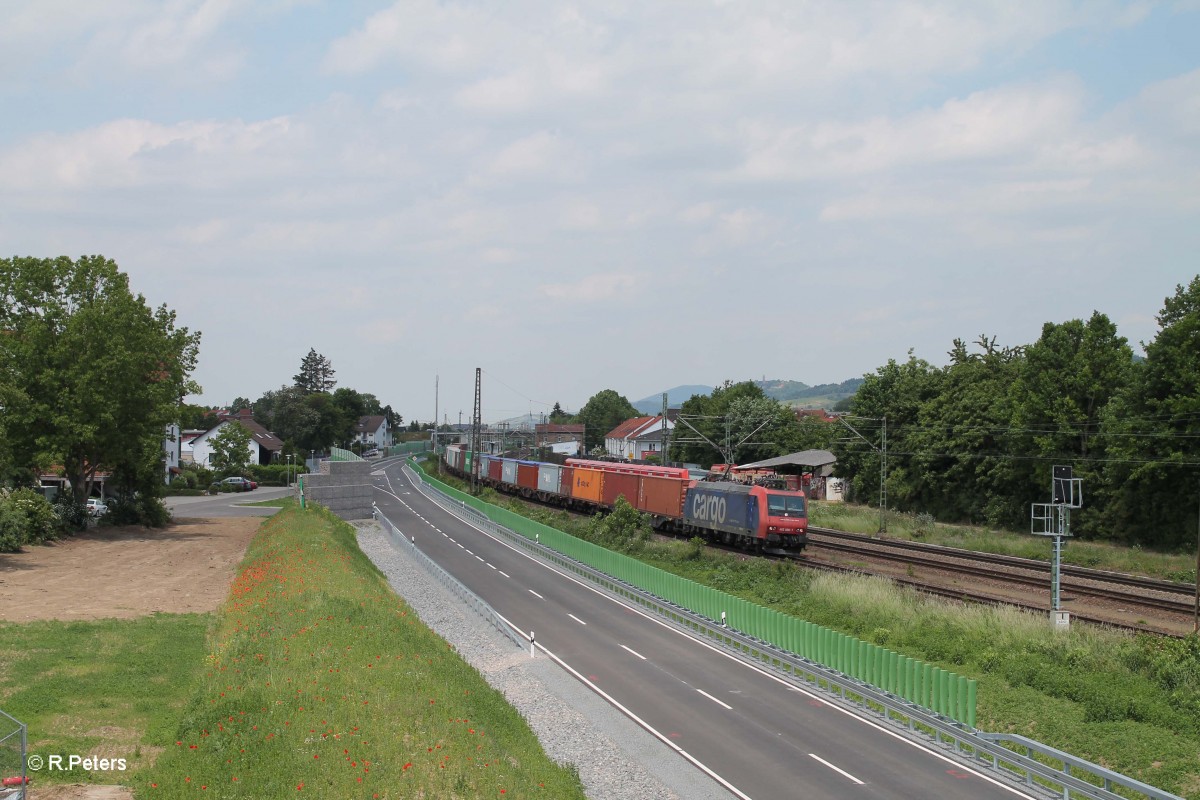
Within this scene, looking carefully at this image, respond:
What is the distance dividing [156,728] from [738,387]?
9878 cm

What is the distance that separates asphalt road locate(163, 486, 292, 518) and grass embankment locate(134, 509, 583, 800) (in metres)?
44.1

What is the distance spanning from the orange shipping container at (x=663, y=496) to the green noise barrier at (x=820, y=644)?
41.4 feet

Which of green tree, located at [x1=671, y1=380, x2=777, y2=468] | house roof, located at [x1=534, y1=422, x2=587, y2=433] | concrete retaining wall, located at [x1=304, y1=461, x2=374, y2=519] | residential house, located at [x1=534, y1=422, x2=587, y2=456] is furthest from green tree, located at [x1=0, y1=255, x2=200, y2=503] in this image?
house roof, located at [x1=534, y1=422, x2=587, y2=433]

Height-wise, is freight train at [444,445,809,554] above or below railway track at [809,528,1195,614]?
above

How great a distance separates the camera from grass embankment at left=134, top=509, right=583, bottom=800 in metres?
14.5

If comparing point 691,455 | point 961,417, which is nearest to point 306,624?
point 961,417

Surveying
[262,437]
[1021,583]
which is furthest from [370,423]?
[1021,583]

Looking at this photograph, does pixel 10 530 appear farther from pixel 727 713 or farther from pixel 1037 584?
pixel 1037 584

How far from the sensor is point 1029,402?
56781mm

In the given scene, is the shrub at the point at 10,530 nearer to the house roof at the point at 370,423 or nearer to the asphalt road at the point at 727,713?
the asphalt road at the point at 727,713

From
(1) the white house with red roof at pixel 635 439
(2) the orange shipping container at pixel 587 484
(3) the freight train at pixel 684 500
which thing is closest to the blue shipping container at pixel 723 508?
(3) the freight train at pixel 684 500

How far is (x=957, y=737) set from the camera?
1980cm

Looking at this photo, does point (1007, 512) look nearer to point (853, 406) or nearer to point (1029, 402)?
point (1029, 402)

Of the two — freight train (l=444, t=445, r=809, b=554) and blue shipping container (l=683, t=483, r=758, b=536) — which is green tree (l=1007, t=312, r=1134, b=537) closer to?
freight train (l=444, t=445, r=809, b=554)
